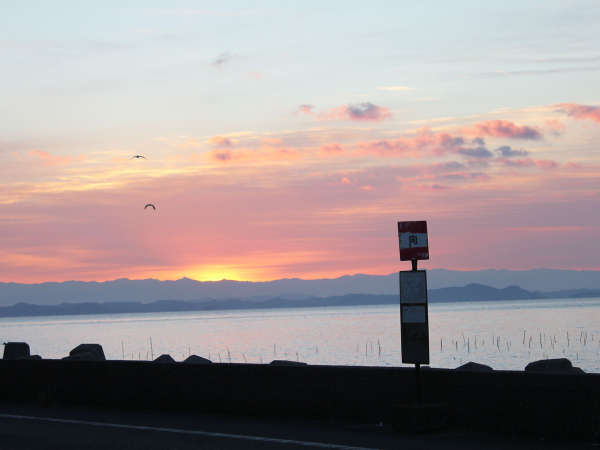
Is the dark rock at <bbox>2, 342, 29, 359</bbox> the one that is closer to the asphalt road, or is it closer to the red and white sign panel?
the asphalt road

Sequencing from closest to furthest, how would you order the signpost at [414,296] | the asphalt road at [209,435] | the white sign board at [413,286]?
the asphalt road at [209,435] → the signpost at [414,296] → the white sign board at [413,286]

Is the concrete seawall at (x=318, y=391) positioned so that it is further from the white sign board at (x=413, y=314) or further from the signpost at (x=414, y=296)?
the white sign board at (x=413, y=314)

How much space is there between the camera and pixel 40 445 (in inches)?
491

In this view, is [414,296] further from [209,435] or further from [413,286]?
[209,435]

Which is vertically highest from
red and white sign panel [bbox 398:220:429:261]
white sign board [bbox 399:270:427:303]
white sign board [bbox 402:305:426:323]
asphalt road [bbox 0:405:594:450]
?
red and white sign panel [bbox 398:220:429:261]

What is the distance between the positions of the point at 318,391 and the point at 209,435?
1.98m

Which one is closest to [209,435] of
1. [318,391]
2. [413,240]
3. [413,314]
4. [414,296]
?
[318,391]

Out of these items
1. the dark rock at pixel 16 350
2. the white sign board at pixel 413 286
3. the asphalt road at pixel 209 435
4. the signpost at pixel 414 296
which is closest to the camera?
the asphalt road at pixel 209 435

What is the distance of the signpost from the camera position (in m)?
12.9

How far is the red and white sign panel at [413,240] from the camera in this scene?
13091 mm

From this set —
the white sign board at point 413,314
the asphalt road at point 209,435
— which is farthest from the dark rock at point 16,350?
the white sign board at point 413,314

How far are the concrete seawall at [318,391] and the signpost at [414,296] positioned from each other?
19.5 inches

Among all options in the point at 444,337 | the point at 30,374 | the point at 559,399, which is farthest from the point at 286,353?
the point at 559,399

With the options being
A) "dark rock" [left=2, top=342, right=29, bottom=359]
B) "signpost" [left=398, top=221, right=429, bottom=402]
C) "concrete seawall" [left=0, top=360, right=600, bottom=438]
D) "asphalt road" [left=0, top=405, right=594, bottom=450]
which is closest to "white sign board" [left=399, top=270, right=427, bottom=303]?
"signpost" [left=398, top=221, right=429, bottom=402]
